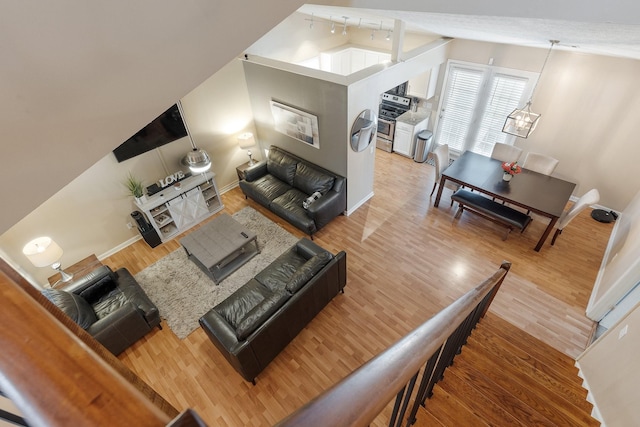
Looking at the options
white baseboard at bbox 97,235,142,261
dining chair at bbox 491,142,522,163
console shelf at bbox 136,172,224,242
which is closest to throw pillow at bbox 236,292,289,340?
console shelf at bbox 136,172,224,242

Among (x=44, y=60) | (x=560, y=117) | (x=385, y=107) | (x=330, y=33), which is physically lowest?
(x=385, y=107)

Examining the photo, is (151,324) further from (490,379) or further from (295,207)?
(490,379)

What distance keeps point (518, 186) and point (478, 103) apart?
7.11ft

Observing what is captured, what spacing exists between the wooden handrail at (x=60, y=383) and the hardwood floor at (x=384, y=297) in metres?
3.05

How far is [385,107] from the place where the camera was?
272 inches

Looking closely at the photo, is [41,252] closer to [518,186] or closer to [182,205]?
[182,205]

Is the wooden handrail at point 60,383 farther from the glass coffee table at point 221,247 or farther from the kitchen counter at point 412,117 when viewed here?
the kitchen counter at point 412,117

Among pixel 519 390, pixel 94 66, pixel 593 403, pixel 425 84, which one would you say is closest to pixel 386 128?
pixel 425 84

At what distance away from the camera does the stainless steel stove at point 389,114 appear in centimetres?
665

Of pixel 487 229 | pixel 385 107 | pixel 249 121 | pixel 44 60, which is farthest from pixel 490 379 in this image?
pixel 385 107

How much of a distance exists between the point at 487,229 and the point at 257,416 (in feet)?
14.2

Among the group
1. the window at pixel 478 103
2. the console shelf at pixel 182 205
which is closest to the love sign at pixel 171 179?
the console shelf at pixel 182 205

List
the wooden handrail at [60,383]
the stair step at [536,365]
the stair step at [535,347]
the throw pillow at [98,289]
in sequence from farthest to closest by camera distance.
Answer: the throw pillow at [98,289] → the stair step at [535,347] → the stair step at [536,365] → the wooden handrail at [60,383]

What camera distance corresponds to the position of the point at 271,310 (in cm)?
299
